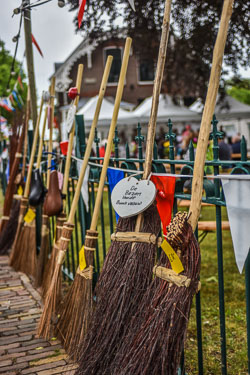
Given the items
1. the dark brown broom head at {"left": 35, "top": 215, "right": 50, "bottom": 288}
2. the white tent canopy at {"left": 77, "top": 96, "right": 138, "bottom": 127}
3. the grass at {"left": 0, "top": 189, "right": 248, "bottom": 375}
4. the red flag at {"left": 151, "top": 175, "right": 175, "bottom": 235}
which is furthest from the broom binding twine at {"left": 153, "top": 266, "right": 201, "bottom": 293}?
the white tent canopy at {"left": 77, "top": 96, "right": 138, "bottom": 127}

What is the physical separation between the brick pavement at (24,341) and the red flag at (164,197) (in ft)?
3.88

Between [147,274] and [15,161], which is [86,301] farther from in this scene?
[15,161]

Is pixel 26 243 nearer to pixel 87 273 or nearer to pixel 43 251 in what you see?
pixel 43 251

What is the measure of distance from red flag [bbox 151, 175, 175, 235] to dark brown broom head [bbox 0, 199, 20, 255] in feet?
11.7

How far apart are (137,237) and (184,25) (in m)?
5.27

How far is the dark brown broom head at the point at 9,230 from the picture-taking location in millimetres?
5889

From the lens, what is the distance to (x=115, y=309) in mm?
2541

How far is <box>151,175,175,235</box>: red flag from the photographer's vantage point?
2.55 metres

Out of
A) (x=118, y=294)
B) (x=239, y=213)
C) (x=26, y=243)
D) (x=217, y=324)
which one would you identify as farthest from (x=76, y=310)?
(x=26, y=243)

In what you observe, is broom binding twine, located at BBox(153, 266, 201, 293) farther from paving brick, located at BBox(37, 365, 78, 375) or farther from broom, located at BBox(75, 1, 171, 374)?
paving brick, located at BBox(37, 365, 78, 375)

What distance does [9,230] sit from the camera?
600 centimetres

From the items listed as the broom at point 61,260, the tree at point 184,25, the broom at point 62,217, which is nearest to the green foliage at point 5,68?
the tree at point 184,25

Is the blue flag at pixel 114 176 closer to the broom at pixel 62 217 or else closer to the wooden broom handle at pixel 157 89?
the wooden broom handle at pixel 157 89

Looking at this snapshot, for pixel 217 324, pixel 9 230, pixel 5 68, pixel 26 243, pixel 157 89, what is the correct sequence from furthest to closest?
pixel 5 68 → pixel 9 230 → pixel 26 243 → pixel 217 324 → pixel 157 89
